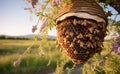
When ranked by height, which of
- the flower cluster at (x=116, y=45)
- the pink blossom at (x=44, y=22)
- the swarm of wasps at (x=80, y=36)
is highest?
the swarm of wasps at (x=80, y=36)

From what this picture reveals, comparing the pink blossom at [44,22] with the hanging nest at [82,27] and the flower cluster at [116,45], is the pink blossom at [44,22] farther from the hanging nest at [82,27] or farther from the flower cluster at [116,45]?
the flower cluster at [116,45]

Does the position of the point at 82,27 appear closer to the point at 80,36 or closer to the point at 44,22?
the point at 80,36

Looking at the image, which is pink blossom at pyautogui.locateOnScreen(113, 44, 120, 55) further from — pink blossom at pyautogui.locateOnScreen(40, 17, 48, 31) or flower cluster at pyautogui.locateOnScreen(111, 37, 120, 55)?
pink blossom at pyautogui.locateOnScreen(40, 17, 48, 31)

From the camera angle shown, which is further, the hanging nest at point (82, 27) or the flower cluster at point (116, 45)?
the flower cluster at point (116, 45)

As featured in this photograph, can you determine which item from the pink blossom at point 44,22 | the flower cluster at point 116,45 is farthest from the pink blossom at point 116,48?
the pink blossom at point 44,22

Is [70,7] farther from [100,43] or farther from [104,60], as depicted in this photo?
[104,60]

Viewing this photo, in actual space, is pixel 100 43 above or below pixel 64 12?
below

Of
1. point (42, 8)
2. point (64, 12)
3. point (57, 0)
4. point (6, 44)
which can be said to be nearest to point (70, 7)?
point (64, 12)

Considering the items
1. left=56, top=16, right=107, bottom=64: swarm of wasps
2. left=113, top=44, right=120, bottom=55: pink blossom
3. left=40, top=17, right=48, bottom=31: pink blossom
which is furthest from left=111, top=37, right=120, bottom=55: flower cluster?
left=56, top=16, right=107, bottom=64: swarm of wasps
